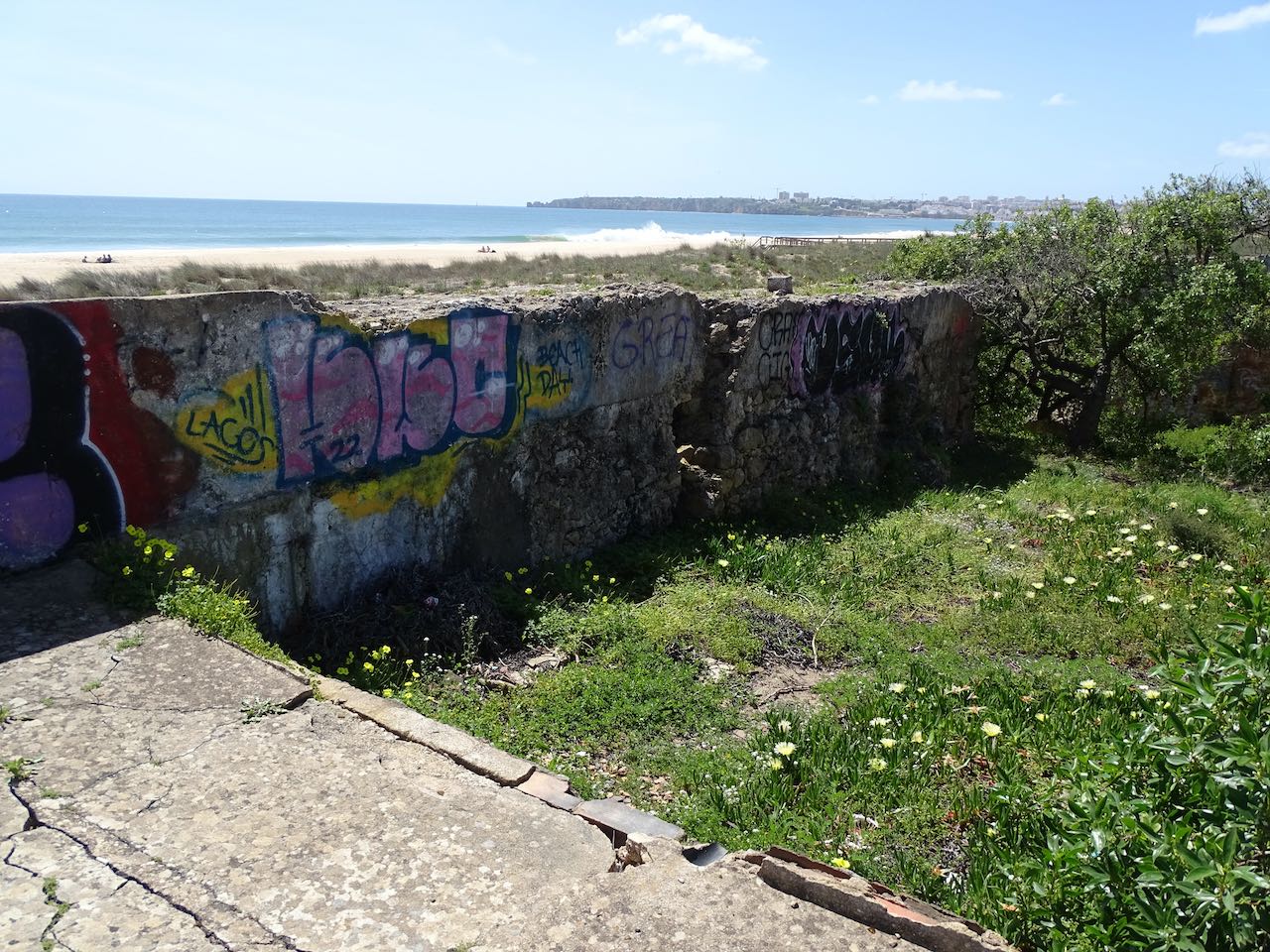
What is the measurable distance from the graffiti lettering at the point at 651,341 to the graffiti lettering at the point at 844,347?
1.65m

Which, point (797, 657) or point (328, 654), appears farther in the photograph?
point (797, 657)

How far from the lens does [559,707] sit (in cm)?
505

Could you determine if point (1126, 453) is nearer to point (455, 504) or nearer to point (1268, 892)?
point (455, 504)

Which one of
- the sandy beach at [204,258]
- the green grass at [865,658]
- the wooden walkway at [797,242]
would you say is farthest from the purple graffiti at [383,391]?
the wooden walkway at [797,242]

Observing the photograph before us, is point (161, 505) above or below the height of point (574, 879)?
above

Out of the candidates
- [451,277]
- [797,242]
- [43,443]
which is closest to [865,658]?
[43,443]

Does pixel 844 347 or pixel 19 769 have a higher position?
pixel 844 347

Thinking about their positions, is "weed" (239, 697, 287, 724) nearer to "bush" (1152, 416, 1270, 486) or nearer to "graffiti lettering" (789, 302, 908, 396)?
"graffiti lettering" (789, 302, 908, 396)

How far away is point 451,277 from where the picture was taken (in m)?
17.3

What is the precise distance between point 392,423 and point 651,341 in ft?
9.67

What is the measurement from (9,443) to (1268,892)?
4848 millimetres

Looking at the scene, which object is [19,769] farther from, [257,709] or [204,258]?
[204,258]

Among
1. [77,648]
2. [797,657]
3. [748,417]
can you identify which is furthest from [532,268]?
[77,648]

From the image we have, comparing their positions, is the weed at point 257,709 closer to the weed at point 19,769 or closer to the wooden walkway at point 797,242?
the weed at point 19,769
